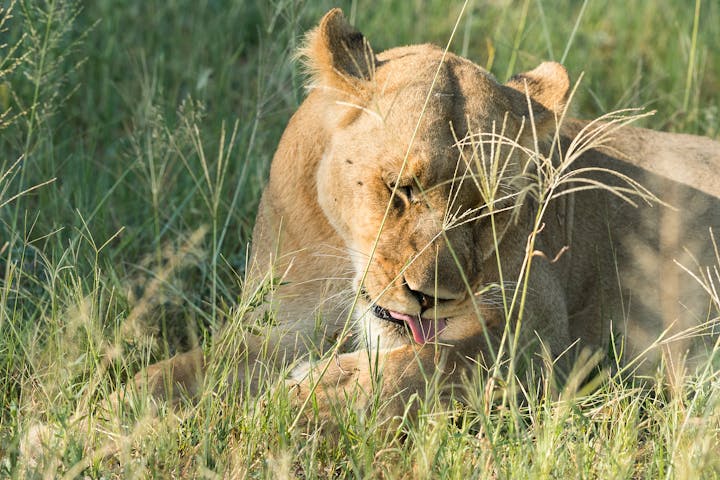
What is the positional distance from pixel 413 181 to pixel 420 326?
1.32 feet

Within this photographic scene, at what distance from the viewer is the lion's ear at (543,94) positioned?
353 centimetres

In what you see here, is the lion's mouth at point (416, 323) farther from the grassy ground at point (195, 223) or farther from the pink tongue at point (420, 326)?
the grassy ground at point (195, 223)

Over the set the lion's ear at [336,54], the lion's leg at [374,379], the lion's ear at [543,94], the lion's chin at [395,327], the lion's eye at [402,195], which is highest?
the lion's ear at [336,54]

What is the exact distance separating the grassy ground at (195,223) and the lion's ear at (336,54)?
50 centimetres

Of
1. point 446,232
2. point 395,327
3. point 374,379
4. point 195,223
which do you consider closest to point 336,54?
point 446,232

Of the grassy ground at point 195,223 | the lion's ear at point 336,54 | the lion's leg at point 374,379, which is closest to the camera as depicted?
the grassy ground at point 195,223

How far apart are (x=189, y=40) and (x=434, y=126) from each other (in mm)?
3056

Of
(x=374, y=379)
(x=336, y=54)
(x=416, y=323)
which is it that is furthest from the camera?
(x=336, y=54)

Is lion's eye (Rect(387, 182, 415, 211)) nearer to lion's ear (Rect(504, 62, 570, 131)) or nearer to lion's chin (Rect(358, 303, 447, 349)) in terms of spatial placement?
lion's chin (Rect(358, 303, 447, 349))

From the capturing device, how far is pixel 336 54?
135 inches

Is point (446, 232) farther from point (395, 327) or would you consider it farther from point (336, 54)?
point (336, 54)

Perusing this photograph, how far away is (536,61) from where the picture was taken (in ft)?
17.5

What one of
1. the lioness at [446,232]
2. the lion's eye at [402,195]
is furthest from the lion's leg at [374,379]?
the lion's eye at [402,195]

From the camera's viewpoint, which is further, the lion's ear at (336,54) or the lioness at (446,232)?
the lion's ear at (336,54)
